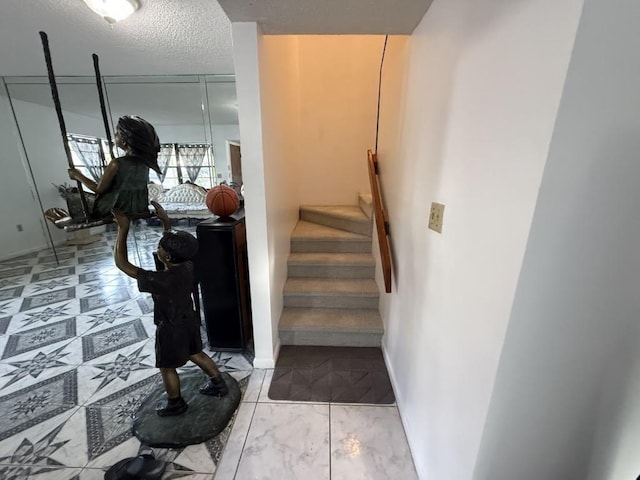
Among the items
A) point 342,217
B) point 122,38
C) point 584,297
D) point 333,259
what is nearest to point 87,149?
point 122,38

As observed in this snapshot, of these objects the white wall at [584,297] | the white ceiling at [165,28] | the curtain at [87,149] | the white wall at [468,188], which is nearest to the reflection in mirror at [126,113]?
the curtain at [87,149]

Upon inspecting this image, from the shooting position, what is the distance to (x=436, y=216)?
1070 millimetres

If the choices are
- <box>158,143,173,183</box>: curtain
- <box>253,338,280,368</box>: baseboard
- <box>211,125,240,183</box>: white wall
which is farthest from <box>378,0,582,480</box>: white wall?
<box>158,143,173,183</box>: curtain

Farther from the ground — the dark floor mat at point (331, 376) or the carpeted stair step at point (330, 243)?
the carpeted stair step at point (330, 243)

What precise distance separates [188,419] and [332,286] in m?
1.36

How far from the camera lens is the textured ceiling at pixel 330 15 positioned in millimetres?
1197

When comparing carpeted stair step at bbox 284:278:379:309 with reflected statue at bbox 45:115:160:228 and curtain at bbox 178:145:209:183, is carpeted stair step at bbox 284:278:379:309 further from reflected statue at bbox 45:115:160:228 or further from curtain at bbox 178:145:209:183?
curtain at bbox 178:145:209:183

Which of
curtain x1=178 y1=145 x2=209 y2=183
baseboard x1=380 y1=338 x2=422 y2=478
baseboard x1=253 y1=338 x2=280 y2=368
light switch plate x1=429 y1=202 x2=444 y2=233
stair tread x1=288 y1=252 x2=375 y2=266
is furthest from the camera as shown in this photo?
curtain x1=178 y1=145 x2=209 y2=183

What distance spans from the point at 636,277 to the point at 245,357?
2.12 m

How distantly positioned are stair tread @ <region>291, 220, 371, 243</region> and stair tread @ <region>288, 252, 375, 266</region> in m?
0.16

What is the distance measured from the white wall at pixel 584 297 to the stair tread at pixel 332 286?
59.6 inches

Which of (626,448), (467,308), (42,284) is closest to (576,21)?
(467,308)

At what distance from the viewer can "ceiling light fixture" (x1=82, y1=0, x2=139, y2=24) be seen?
1702mm

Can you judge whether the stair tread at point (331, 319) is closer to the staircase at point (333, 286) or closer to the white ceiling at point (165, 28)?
the staircase at point (333, 286)
